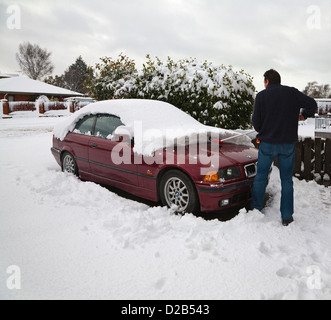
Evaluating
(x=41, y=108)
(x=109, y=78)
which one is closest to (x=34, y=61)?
(x=41, y=108)

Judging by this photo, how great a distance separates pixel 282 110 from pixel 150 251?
2.31 metres

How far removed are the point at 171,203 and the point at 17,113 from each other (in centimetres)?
2658

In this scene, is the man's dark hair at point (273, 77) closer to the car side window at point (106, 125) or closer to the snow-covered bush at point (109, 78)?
the car side window at point (106, 125)

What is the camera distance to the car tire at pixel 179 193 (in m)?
3.74

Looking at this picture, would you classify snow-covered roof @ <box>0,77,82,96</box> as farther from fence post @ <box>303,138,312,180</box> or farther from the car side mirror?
fence post @ <box>303,138,312,180</box>

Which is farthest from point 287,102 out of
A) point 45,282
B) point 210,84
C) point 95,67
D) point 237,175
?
point 95,67

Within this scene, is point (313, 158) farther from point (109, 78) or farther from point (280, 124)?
point (109, 78)

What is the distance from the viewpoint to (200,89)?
25.6 ft

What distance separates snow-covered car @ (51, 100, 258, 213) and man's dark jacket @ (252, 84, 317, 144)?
1.95 ft

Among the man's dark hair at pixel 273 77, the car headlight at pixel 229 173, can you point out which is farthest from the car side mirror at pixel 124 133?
the man's dark hair at pixel 273 77

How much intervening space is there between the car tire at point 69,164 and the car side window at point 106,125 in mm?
853

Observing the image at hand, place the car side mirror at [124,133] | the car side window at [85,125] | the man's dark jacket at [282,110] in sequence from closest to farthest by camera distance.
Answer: the man's dark jacket at [282,110], the car side mirror at [124,133], the car side window at [85,125]

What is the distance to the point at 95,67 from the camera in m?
10.2
